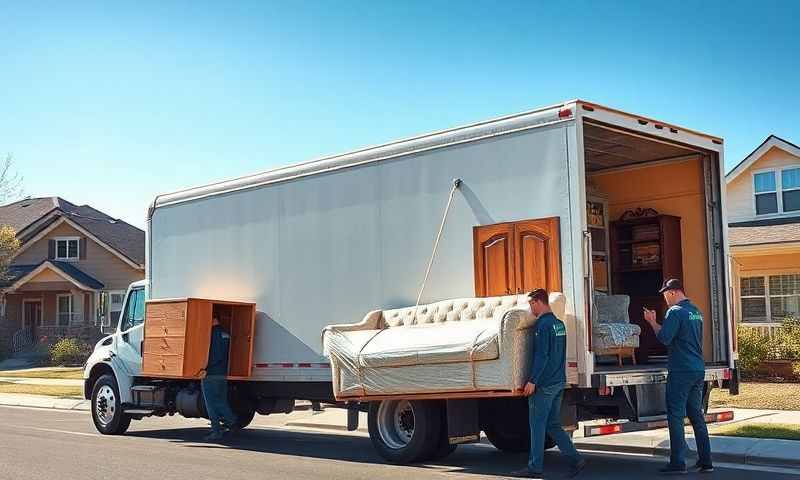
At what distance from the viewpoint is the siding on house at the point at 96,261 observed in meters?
42.0

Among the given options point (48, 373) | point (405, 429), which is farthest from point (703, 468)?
point (48, 373)

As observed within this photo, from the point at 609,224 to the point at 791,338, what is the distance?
9.32 meters

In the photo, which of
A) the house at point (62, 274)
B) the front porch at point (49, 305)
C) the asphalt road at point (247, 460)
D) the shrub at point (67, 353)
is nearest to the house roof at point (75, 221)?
the house at point (62, 274)

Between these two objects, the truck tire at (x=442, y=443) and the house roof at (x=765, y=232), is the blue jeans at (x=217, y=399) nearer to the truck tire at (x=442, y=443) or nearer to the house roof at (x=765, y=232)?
the truck tire at (x=442, y=443)

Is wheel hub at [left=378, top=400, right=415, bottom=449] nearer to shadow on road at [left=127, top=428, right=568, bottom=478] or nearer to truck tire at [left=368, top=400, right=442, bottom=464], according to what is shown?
truck tire at [left=368, top=400, right=442, bottom=464]

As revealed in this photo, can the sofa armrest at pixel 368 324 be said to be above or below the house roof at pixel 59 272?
below

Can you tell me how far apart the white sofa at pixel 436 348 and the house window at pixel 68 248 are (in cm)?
3402

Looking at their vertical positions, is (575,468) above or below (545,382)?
below

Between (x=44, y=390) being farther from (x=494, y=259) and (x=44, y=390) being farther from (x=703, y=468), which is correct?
(x=703, y=468)

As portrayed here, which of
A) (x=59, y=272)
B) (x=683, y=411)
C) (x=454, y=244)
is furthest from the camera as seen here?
(x=59, y=272)

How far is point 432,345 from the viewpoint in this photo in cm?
1016

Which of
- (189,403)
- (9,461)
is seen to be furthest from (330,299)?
(9,461)

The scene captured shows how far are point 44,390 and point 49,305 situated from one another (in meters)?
19.1

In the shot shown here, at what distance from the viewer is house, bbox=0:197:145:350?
4091cm
